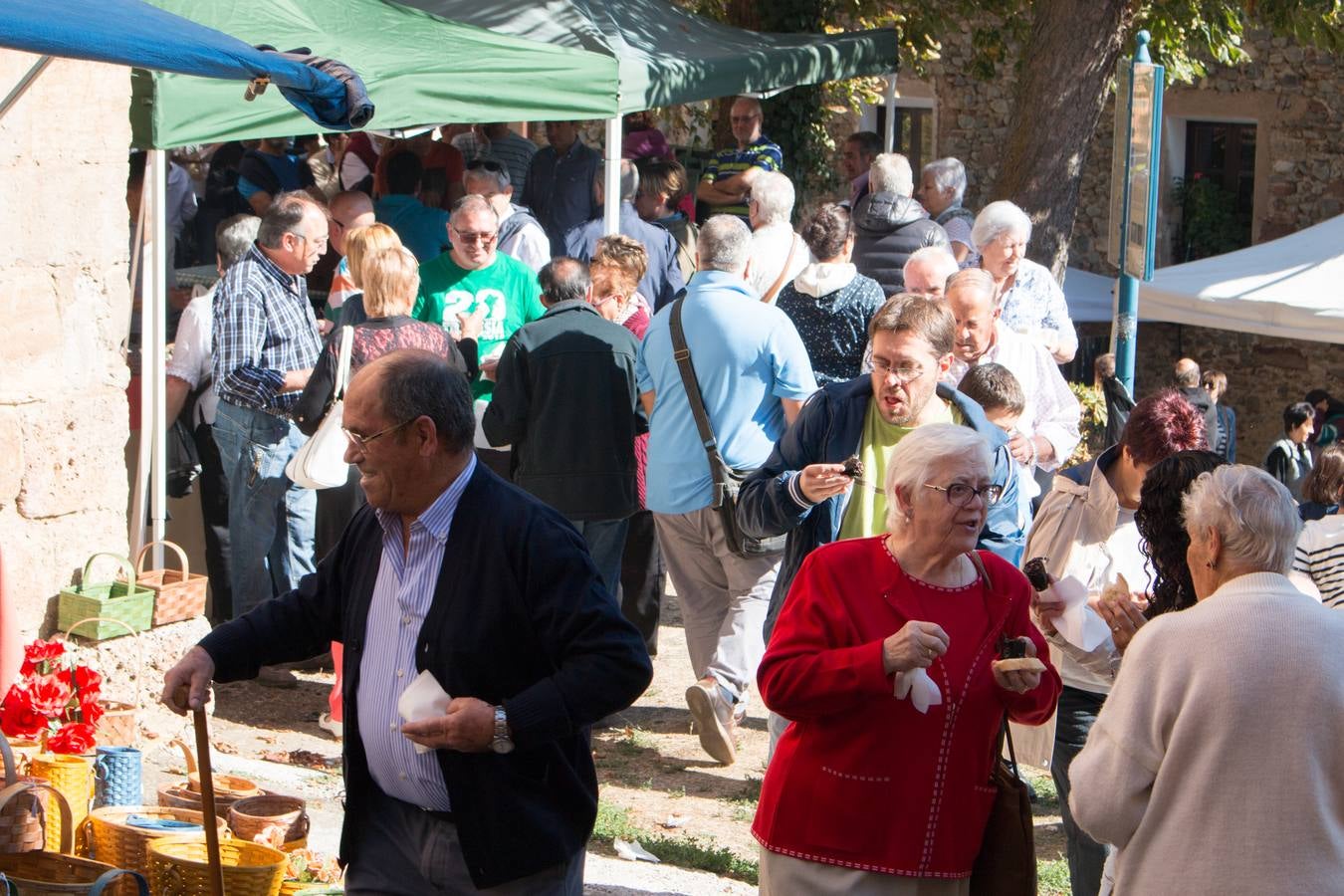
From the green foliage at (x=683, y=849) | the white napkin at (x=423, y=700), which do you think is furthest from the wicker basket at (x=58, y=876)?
the green foliage at (x=683, y=849)

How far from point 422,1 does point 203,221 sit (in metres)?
2.46

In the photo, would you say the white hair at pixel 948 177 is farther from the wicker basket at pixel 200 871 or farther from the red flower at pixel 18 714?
the wicker basket at pixel 200 871

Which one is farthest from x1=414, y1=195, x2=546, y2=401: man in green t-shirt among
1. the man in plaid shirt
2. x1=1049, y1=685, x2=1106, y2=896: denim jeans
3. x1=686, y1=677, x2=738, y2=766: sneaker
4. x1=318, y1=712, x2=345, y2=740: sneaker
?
x1=1049, y1=685, x2=1106, y2=896: denim jeans

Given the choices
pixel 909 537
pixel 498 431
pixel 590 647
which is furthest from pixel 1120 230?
pixel 590 647

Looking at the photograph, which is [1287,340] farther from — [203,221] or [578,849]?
[578,849]

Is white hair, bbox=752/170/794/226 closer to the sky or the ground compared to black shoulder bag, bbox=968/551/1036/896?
closer to the sky

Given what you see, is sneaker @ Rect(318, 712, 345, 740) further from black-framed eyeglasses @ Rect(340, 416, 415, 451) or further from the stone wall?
black-framed eyeglasses @ Rect(340, 416, 415, 451)

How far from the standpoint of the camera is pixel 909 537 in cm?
342

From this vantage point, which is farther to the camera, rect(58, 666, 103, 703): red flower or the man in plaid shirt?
the man in plaid shirt

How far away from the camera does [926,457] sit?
342 centimetres

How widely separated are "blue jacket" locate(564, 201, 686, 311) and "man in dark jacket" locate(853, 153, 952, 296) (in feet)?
3.42

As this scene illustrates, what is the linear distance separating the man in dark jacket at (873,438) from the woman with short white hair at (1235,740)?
158 centimetres

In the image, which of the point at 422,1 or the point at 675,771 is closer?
the point at 675,771

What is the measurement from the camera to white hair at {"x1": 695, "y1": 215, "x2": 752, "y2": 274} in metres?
6.31
